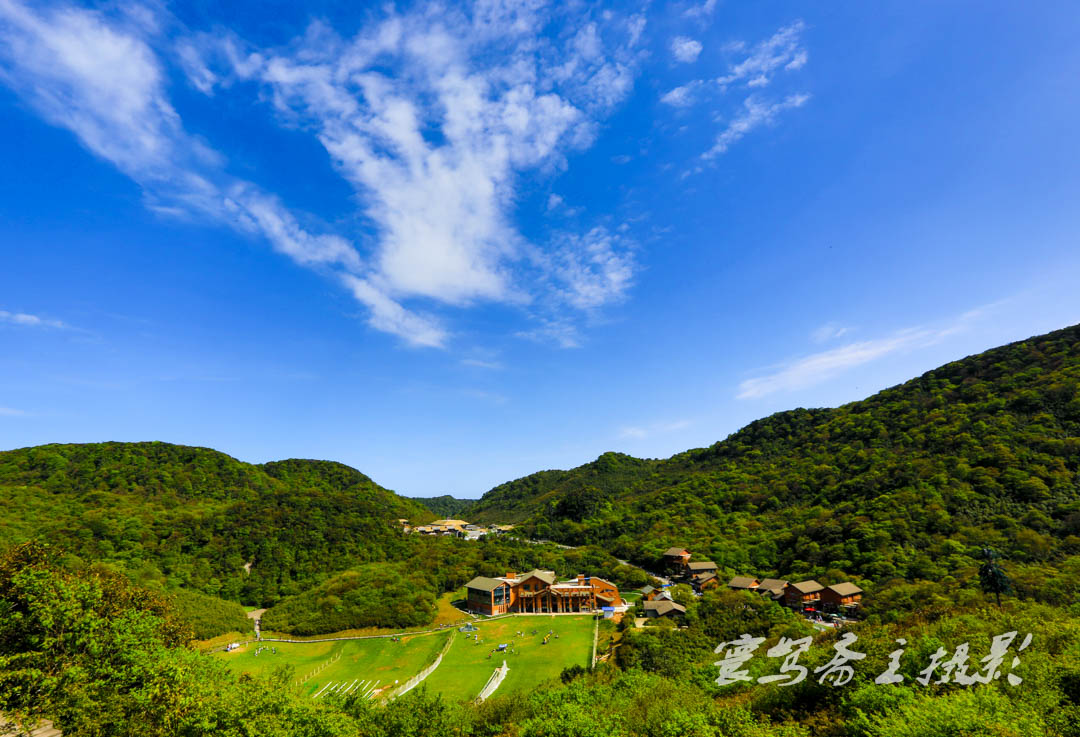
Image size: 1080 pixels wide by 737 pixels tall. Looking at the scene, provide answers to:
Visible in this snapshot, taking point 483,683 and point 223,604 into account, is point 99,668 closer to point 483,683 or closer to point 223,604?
point 483,683

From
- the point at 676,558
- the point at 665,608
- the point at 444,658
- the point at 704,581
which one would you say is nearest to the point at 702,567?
the point at 704,581

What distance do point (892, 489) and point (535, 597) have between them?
6424 centimetres

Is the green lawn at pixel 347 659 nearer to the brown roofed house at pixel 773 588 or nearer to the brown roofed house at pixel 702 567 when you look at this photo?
the brown roofed house at pixel 702 567

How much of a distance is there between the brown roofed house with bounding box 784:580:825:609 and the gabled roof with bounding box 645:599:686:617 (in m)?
18.0

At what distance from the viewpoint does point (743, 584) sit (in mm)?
71875

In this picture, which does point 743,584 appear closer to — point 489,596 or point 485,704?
point 489,596

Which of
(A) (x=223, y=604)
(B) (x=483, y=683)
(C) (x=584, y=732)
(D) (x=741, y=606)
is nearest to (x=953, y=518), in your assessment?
(D) (x=741, y=606)

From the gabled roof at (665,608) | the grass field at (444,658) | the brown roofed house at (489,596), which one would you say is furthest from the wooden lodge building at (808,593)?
the brown roofed house at (489,596)

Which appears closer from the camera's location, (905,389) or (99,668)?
(99,668)

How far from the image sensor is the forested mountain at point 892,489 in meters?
62.3

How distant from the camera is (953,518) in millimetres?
66312

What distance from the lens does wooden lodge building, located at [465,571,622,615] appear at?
242 ft

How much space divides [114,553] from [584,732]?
324 feet

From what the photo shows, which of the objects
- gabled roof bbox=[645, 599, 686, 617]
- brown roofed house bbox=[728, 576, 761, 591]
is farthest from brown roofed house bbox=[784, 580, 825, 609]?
gabled roof bbox=[645, 599, 686, 617]
